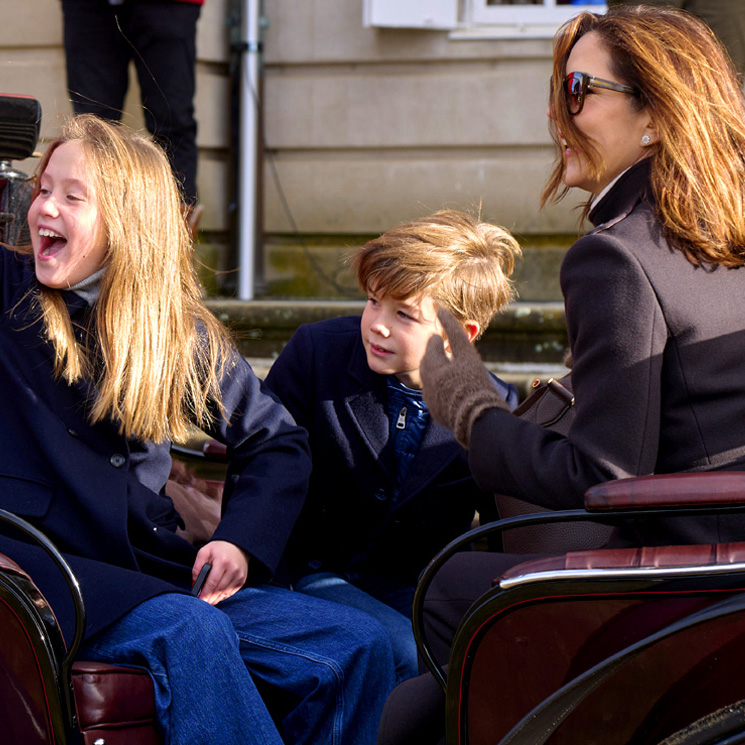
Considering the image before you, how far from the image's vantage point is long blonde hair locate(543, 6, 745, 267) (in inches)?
66.3

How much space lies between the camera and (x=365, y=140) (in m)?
5.62

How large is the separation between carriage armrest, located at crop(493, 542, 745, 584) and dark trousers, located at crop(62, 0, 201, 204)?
3.35 meters

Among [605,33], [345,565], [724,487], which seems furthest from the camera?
[345,565]

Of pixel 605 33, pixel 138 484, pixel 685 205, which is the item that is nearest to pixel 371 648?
pixel 138 484

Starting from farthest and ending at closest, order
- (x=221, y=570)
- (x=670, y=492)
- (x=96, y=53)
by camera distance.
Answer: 1. (x=96, y=53)
2. (x=221, y=570)
3. (x=670, y=492)

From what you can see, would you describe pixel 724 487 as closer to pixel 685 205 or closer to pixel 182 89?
pixel 685 205

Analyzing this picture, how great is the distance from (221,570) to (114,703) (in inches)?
15.9

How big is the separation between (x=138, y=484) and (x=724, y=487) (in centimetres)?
121

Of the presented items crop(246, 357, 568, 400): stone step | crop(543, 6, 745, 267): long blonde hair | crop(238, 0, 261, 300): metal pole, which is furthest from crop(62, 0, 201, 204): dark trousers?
crop(543, 6, 745, 267): long blonde hair

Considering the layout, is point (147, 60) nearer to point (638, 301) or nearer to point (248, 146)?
point (248, 146)

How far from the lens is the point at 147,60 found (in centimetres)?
457

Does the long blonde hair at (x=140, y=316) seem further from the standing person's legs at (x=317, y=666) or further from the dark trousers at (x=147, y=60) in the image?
the dark trousers at (x=147, y=60)

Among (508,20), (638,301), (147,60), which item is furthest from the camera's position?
(508,20)

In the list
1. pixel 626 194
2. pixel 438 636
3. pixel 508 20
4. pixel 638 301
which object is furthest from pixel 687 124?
pixel 508 20
